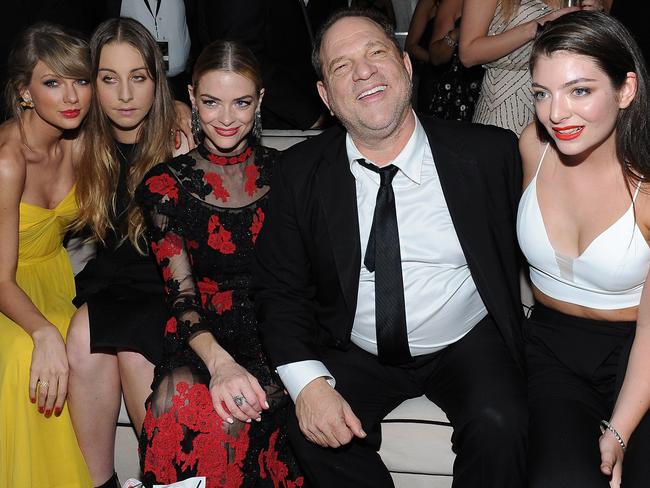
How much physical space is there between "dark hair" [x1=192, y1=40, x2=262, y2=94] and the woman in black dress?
265 millimetres

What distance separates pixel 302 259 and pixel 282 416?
43cm

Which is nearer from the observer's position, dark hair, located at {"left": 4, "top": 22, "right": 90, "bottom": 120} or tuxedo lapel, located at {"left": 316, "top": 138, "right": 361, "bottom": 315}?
tuxedo lapel, located at {"left": 316, "top": 138, "right": 361, "bottom": 315}

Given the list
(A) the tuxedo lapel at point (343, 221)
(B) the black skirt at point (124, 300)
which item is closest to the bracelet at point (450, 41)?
(A) the tuxedo lapel at point (343, 221)

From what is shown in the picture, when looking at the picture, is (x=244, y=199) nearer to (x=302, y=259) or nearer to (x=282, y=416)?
(x=302, y=259)

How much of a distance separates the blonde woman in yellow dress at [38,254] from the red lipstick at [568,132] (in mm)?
1473

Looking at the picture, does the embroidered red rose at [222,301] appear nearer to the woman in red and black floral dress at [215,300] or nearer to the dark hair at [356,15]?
the woman in red and black floral dress at [215,300]

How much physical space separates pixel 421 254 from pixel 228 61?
83cm

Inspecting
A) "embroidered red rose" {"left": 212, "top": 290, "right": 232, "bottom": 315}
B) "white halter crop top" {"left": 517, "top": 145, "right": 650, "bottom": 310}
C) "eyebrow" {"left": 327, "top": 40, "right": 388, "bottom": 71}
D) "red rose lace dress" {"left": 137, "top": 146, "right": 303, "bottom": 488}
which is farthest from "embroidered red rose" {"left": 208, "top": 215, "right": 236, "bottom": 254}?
"white halter crop top" {"left": 517, "top": 145, "right": 650, "bottom": 310}

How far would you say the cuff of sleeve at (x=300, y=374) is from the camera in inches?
87.7

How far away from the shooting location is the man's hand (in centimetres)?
212

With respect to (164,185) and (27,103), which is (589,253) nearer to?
(164,185)

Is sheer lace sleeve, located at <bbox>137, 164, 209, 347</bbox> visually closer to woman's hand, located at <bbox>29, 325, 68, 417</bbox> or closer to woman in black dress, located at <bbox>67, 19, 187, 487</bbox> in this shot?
→ woman in black dress, located at <bbox>67, 19, 187, 487</bbox>

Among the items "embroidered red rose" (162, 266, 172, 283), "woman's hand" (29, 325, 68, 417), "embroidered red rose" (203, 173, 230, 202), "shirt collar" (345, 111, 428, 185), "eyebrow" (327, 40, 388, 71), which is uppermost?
"eyebrow" (327, 40, 388, 71)

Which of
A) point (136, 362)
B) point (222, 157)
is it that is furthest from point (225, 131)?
point (136, 362)
